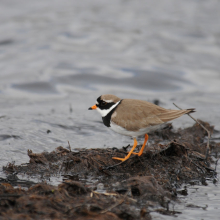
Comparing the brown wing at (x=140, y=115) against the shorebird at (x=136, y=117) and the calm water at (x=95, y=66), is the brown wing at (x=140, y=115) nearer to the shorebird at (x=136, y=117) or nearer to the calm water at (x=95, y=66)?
the shorebird at (x=136, y=117)

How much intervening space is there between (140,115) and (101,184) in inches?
54.7

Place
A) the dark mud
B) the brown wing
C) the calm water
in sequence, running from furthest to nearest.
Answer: the calm water
the brown wing
the dark mud

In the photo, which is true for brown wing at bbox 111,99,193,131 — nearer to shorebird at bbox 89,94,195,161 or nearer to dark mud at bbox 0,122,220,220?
shorebird at bbox 89,94,195,161

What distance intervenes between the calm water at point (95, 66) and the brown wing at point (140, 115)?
4.36ft

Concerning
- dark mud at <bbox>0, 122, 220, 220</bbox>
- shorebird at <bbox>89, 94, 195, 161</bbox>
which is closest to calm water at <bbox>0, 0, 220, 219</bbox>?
dark mud at <bbox>0, 122, 220, 220</bbox>

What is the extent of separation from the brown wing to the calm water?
1329 millimetres

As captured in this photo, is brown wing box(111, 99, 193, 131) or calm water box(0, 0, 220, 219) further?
calm water box(0, 0, 220, 219)

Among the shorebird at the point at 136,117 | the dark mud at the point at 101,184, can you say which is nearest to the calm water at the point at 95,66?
the dark mud at the point at 101,184

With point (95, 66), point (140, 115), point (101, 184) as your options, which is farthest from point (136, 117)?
point (95, 66)

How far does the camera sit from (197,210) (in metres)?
5.39

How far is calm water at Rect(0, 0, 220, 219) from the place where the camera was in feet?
29.7

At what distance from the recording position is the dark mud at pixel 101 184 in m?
4.74

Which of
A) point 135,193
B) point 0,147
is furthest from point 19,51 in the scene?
point 135,193

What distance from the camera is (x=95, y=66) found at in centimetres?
1664
